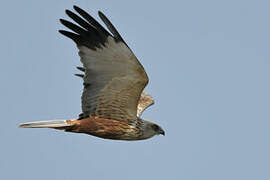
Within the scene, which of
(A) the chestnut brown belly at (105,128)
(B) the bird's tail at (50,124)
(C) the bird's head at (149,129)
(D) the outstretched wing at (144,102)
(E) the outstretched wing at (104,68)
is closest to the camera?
(E) the outstretched wing at (104,68)

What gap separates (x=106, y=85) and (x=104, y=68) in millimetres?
391

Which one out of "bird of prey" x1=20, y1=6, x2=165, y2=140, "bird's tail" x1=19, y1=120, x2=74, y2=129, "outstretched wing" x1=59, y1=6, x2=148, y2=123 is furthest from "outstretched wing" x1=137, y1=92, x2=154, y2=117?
"bird's tail" x1=19, y1=120, x2=74, y2=129

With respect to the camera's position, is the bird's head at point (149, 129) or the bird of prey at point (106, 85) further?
the bird's head at point (149, 129)

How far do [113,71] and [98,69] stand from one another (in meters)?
0.29

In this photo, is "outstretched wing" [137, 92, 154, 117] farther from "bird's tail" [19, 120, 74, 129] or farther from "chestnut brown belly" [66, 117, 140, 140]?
"bird's tail" [19, 120, 74, 129]

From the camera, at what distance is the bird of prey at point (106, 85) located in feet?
42.6

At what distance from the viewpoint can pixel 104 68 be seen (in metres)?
13.2

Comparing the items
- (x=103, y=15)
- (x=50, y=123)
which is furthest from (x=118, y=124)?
(x=103, y=15)

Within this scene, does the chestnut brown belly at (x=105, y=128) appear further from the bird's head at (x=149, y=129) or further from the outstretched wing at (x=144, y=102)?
the outstretched wing at (x=144, y=102)

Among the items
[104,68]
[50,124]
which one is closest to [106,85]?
[104,68]

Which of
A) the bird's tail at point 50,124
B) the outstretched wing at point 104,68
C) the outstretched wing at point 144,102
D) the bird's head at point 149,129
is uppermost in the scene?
the outstretched wing at point 104,68

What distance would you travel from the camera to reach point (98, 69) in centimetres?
1323

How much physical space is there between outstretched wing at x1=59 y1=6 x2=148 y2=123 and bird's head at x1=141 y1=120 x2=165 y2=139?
548 mm

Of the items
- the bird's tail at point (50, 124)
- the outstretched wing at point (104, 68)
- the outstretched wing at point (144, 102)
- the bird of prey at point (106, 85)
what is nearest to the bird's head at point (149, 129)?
the bird of prey at point (106, 85)
